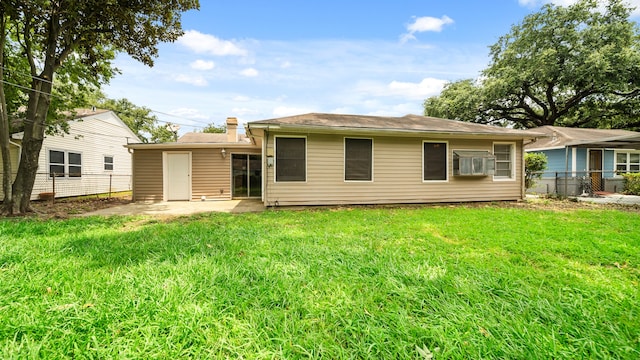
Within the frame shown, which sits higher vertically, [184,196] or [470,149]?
[470,149]

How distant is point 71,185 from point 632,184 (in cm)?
2432

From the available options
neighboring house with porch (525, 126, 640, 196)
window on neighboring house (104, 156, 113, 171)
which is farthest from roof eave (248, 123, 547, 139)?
window on neighboring house (104, 156, 113, 171)

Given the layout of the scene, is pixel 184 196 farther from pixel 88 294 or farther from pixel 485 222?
pixel 485 222

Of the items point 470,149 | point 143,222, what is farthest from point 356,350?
point 470,149

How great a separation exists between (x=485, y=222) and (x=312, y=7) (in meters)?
9.53

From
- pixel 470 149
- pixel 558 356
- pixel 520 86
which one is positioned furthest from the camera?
pixel 520 86

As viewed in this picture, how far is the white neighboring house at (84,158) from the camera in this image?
35.5 feet

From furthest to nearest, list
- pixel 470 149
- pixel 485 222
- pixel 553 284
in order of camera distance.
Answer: pixel 470 149, pixel 485 222, pixel 553 284

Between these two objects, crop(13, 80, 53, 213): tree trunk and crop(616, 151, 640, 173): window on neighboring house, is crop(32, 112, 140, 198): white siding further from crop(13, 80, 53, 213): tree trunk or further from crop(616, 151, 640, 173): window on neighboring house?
crop(616, 151, 640, 173): window on neighboring house

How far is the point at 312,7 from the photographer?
10.2m

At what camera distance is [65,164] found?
11812mm

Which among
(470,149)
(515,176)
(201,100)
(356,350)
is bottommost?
(356,350)

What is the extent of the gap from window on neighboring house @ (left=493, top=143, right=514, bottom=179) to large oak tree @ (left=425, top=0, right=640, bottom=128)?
1254 cm

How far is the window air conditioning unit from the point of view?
839cm
